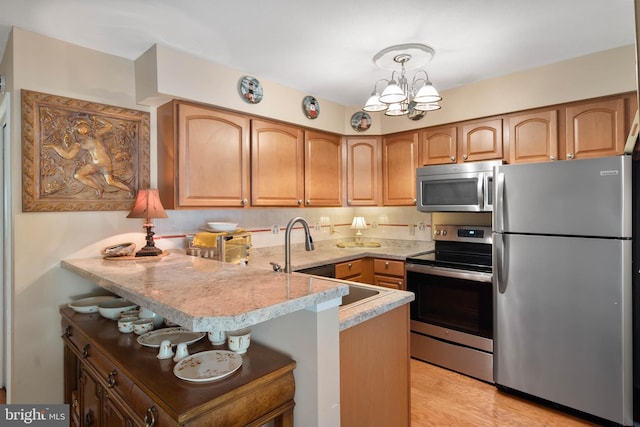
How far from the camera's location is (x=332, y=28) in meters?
1.92

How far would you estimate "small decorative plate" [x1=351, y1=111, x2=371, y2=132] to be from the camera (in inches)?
136

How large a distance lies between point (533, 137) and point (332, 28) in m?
1.76

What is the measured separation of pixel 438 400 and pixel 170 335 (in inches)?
72.5

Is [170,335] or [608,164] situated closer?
[170,335]

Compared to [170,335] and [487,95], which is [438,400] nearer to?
[170,335]

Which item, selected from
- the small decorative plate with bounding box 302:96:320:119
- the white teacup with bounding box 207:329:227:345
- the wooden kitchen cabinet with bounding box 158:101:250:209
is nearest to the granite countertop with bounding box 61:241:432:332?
the white teacup with bounding box 207:329:227:345

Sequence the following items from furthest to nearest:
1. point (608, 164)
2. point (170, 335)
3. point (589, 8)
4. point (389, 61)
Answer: point (389, 61), point (608, 164), point (589, 8), point (170, 335)

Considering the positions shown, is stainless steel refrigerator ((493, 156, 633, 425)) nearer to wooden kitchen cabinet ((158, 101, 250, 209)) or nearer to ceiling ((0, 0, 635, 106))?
ceiling ((0, 0, 635, 106))

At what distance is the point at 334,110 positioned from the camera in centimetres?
337

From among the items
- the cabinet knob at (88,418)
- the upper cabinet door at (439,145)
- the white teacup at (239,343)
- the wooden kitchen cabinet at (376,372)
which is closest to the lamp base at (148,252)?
the cabinet knob at (88,418)

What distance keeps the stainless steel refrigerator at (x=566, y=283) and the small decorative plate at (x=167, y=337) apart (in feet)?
6.65

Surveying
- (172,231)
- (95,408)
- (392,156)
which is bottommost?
(95,408)

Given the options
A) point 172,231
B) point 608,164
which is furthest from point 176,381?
point 608,164

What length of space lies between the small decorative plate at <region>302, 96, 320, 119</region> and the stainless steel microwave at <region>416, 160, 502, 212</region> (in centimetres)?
107
